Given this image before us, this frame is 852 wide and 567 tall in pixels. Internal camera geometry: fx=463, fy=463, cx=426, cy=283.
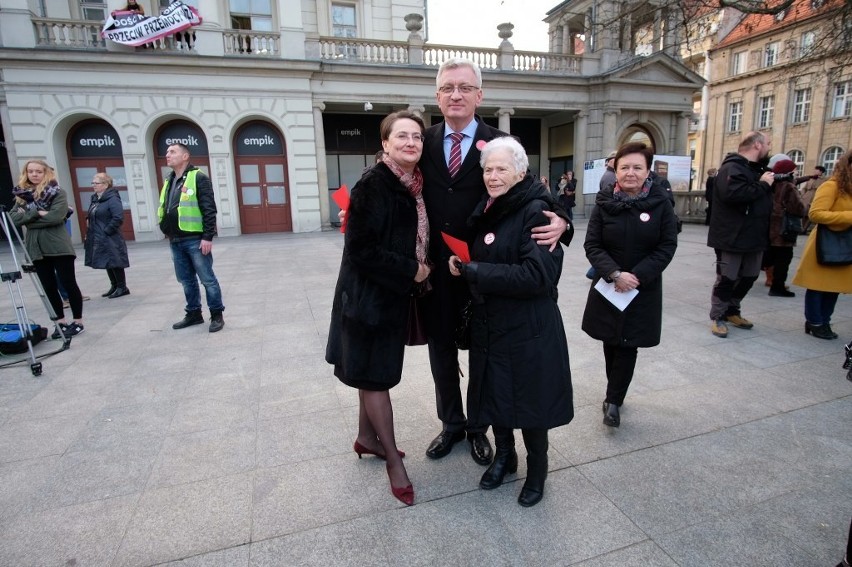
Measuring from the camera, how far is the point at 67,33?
14.6 m

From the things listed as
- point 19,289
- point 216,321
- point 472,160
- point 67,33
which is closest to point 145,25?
point 67,33

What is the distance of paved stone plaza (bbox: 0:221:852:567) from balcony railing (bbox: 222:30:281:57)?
14.3m

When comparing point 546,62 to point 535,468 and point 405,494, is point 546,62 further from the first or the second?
point 405,494

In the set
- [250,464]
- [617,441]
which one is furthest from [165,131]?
[617,441]

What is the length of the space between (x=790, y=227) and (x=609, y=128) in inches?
627

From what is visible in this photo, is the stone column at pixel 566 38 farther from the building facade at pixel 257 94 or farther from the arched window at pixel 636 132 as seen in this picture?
the arched window at pixel 636 132

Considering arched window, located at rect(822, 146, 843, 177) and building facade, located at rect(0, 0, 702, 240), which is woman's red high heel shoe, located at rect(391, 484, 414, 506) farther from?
arched window, located at rect(822, 146, 843, 177)

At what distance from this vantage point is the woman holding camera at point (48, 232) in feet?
17.7

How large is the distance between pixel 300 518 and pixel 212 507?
1.66 feet

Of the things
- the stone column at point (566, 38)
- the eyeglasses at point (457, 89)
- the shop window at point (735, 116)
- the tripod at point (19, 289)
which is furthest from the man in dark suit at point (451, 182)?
the shop window at point (735, 116)

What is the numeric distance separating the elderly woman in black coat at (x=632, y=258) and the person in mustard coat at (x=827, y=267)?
265 cm

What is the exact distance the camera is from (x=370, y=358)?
8.05 feet

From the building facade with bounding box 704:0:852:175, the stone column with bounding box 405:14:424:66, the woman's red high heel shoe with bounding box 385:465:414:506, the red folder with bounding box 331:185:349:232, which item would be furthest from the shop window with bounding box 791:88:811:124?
the woman's red high heel shoe with bounding box 385:465:414:506

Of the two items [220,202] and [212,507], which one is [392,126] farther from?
[220,202]
